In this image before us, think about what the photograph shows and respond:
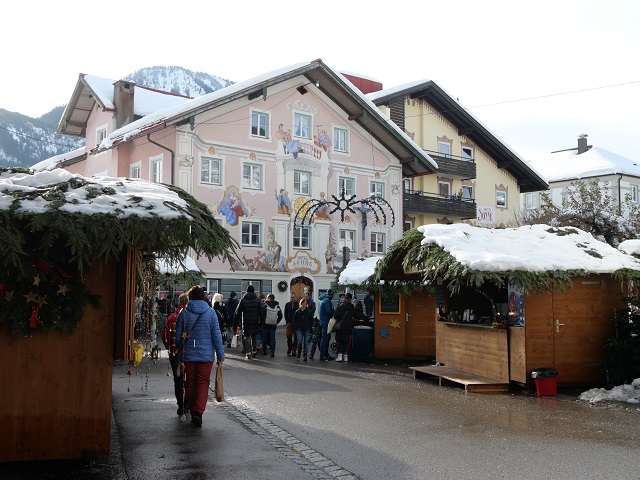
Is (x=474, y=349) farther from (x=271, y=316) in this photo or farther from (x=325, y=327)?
(x=271, y=316)

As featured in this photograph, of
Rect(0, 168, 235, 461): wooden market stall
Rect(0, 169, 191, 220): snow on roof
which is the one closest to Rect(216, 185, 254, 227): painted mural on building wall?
Rect(0, 169, 191, 220): snow on roof

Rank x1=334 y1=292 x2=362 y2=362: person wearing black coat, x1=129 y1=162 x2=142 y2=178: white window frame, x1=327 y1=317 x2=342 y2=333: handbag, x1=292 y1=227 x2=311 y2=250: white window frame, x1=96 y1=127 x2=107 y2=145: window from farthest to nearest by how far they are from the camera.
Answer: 1. x1=96 y1=127 x2=107 y2=145: window
2. x1=292 y1=227 x2=311 y2=250: white window frame
3. x1=129 y1=162 x2=142 y2=178: white window frame
4. x1=327 y1=317 x2=342 y2=333: handbag
5. x1=334 y1=292 x2=362 y2=362: person wearing black coat

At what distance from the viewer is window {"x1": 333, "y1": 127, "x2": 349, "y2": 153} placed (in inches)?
1491

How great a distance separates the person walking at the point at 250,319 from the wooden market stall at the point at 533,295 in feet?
18.1

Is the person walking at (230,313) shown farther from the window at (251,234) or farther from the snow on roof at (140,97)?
the snow on roof at (140,97)

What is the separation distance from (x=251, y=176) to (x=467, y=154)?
17.1m

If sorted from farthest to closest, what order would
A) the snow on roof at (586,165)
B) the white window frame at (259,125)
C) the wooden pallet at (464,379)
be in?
the snow on roof at (586,165)
the white window frame at (259,125)
the wooden pallet at (464,379)

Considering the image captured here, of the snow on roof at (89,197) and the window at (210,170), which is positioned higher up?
the window at (210,170)

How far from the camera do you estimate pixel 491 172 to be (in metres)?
47.4

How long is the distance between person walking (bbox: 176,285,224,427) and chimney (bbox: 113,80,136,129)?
100 feet

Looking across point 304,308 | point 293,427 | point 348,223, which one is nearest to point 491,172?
point 348,223

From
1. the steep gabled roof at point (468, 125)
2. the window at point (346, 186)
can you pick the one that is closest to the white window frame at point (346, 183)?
the window at point (346, 186)

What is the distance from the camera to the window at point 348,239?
37594 millimetres

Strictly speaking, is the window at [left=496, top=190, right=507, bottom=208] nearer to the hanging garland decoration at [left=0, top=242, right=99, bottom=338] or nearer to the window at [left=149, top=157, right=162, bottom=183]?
the window at [left=149, top=157, right=162, bottom=183]
